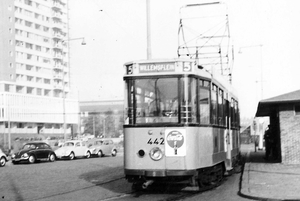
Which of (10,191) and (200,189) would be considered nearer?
(200,189)

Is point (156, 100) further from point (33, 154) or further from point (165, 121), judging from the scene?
point (33, 154)

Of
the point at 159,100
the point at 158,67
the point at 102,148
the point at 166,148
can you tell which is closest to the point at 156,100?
the point at 159,100

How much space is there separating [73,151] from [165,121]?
1074 inches

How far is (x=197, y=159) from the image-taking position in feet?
38.4

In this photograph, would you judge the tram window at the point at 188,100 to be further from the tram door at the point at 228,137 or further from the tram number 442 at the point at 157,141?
the tram door at the point at 228,137

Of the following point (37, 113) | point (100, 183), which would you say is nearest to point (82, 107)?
point (37, 113)

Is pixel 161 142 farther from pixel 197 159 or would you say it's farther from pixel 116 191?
pixel 116 191

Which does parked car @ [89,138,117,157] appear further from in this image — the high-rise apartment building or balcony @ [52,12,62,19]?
balcony @ [52,12,62,19]

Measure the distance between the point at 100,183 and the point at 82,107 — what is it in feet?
332

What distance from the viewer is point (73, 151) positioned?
124ft

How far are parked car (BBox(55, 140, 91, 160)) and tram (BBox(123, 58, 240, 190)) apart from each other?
1022 inches

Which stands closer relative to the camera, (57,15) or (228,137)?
(228,137)

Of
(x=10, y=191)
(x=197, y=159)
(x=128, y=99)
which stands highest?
(x=128, y=99)

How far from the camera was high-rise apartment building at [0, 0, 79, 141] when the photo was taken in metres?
81.9
